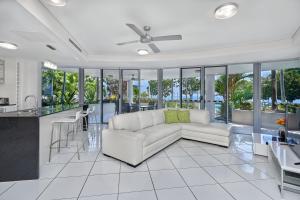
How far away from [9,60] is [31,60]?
59cm

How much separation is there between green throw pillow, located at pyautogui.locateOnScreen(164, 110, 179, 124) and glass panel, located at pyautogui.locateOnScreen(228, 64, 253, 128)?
2.70m

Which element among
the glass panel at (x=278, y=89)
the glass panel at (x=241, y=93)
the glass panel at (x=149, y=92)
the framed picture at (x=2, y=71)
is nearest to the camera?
the framed picture at (x=2, y=71)

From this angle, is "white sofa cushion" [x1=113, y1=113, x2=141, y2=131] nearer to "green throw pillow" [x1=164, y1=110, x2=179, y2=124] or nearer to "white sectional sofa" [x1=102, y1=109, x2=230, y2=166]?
"white sectional sofa" [x1=102, y1=109, x2=230, y2=166]

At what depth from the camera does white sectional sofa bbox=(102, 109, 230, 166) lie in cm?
310

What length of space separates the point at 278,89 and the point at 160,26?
4.89 metres

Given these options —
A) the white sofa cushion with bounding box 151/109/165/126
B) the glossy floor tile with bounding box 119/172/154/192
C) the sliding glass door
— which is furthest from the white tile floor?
the sliding glass door

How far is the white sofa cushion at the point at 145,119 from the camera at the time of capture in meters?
4.18

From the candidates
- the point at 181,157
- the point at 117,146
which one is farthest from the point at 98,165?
the point at 181,157

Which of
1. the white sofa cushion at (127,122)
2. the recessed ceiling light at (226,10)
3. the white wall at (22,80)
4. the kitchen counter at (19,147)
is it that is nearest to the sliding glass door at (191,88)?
the white sofa cushion at (127,122)

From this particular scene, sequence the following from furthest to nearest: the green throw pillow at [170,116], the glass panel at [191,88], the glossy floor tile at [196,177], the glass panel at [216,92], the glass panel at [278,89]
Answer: the glass panel at [191,88] < the glass panel at [216,92] < the glass panel at [278,89] < the green throw pillow at [170,116] < the glossy floor tile at [196,177]

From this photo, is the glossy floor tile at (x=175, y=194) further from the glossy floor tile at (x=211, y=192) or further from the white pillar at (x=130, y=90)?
the white pillar at (x=130, y=90)

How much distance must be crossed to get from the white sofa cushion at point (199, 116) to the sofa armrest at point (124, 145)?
248 cm

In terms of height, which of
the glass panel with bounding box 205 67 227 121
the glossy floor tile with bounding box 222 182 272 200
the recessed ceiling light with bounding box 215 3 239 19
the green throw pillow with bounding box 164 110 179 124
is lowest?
the glossy floor tile with bounding box 222 182 272 200

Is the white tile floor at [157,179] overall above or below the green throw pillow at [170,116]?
below
